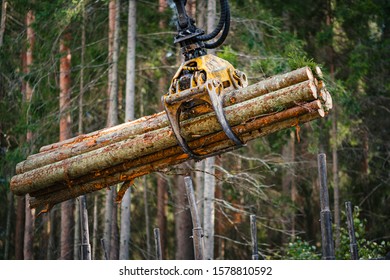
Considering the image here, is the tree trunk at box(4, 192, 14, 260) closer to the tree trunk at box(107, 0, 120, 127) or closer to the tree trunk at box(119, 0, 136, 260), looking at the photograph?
the tree trunk at box(107, 0, 120, 127)

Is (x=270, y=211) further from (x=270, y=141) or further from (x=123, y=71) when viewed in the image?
(x=123, y=71)

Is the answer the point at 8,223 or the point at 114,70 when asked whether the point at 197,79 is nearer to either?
the point at 114,70

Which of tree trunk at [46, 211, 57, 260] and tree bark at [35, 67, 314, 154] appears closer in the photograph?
tree bark at [35, 67, 314, 154]

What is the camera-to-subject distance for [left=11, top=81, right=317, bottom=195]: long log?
8195 millimetres

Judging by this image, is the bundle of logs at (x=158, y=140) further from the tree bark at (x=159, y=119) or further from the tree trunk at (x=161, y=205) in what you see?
the tree trunk at (x=161, y=205)

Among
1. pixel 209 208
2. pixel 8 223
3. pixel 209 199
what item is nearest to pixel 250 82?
pixel 209 199

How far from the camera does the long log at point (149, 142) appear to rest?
8.20 meters

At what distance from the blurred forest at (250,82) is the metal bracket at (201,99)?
20.1 feet

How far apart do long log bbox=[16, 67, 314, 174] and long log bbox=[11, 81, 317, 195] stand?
3.3 inches

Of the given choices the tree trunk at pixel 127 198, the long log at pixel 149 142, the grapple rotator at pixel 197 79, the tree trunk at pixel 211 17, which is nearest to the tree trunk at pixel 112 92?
the tree trunk at pixel 127 198

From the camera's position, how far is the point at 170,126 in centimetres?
889

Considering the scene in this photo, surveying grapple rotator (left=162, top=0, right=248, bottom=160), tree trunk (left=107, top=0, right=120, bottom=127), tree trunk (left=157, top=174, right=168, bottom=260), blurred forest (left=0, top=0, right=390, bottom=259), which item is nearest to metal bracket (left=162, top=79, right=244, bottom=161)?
grapple rotator (left=162, top=0, right=248, bottom=160)

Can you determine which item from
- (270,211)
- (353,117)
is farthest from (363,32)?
(270,211)
